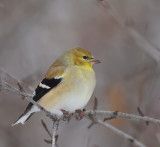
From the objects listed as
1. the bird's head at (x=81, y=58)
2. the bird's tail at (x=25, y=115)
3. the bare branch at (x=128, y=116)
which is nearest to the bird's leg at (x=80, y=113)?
the bare branch at (x=128, y=116)

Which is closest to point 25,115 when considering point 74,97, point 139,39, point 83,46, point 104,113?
point 74,97

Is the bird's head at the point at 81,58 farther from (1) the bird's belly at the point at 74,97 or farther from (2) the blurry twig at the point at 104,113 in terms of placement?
(2) the blurry twig at the point at 104,113

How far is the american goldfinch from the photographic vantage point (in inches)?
180

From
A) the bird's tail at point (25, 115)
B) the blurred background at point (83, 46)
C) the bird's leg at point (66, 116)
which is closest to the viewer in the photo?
the bird's leg at point (66, 116)

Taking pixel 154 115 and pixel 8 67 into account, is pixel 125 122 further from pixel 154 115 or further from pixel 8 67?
pixel 8 67

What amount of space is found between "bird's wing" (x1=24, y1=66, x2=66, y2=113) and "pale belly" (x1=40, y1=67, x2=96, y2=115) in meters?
0.09

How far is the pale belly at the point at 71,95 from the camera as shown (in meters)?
4.56

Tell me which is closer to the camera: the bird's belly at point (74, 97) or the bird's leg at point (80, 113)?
the bird's leg at point (80, 113)

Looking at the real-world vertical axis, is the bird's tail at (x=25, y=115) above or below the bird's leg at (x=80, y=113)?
below

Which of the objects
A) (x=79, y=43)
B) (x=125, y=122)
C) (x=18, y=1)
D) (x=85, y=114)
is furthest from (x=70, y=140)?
(x=85, y=114)

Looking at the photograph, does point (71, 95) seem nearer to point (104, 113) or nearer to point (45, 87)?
point (45, 87)

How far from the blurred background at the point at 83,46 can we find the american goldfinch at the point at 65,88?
2.70 ft

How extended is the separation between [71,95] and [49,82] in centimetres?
36

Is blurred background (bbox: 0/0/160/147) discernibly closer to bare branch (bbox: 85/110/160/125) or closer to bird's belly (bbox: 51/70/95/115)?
bird's belly (bbox: 51/70/95/115)
